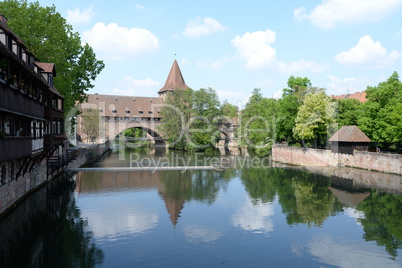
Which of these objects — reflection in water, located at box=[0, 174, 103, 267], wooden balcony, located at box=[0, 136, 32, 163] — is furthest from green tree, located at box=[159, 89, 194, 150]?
wooden balcony, located at box=[0, 136, 32, 163]

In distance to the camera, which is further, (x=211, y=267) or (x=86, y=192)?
(x=86, y=192)

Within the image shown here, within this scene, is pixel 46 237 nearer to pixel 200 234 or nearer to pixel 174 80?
pixel 200 234

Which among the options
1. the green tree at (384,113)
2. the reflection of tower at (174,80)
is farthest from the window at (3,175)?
the reflection of tower at (174,80)

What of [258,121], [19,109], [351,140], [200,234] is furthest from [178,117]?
[200,234]

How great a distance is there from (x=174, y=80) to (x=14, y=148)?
80945mm

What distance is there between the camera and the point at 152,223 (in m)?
19.9

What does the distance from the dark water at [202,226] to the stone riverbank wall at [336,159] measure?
32.4 ft

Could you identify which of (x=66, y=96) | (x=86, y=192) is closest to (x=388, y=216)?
(x=86, y=192)

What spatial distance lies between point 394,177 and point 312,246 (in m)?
25.0

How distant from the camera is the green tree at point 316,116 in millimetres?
49312

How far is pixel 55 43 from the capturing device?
113ft

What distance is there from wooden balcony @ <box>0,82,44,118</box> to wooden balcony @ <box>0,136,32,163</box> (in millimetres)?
1560

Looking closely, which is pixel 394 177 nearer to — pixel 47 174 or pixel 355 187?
pixel 355 187

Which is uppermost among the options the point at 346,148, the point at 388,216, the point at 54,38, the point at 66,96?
the point at 54,38
